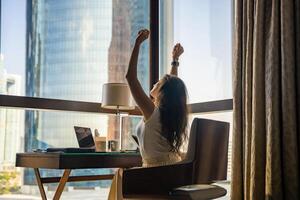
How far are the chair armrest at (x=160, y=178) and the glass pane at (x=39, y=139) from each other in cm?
122

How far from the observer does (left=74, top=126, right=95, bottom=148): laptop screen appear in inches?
122

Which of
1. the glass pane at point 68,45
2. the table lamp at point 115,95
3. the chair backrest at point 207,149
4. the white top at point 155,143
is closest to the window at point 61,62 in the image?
the glass pane at point 68,45

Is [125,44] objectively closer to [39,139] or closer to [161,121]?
[39,139]

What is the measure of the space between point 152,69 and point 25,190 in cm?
181

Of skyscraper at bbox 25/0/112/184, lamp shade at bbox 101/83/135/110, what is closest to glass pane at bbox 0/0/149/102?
skyscraper at bbox 25/0/112/184

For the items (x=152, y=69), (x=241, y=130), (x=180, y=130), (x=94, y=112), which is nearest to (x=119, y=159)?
(x=180, y=130)

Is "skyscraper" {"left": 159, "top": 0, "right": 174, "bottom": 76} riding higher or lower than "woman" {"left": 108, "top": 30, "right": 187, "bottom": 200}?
higher

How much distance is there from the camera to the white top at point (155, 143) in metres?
2.32

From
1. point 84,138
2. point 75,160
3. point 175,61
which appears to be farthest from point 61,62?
point 75,160

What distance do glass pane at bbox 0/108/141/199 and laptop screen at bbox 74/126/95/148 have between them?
150 mm

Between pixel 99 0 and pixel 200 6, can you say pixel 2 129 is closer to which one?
pixel 99 0

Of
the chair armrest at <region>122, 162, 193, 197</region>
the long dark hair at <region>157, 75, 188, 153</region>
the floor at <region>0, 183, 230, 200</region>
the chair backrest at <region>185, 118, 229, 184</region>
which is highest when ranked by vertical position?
the long dark hair at <region>157, 75, 188, 153</region>

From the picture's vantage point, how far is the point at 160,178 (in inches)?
84.7

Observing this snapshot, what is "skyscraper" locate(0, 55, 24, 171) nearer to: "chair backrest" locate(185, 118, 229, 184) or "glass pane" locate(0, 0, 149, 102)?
"glass pane" locate(0, 0, 149, 102)
